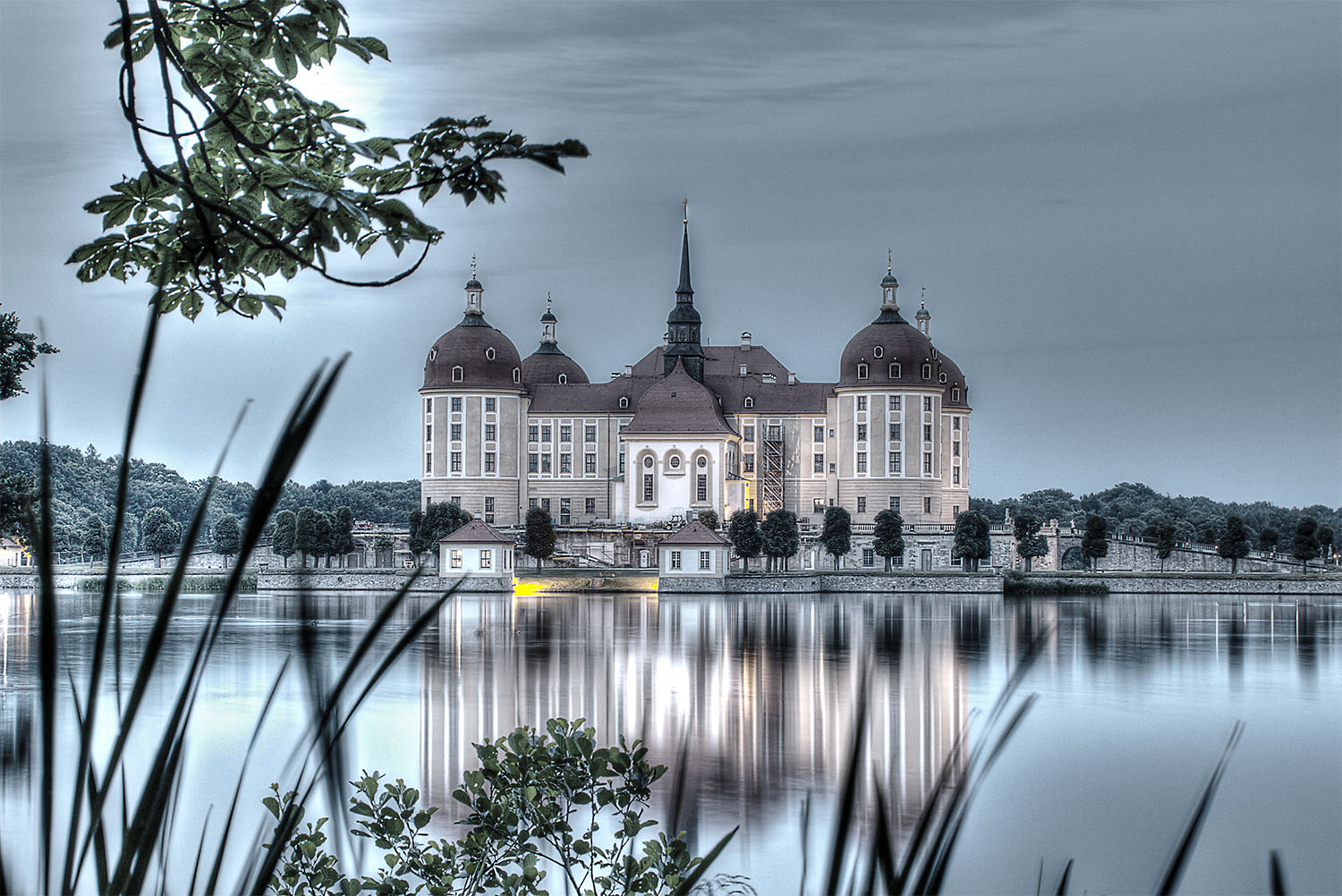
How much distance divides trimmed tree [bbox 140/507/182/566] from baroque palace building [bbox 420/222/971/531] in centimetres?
960

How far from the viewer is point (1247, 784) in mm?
14164

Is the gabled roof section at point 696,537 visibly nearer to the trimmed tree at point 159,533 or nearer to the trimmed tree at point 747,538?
the trimmed tree at point 747,538

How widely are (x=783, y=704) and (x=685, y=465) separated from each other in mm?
34072

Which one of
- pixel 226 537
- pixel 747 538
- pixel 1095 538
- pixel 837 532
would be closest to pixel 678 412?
pixel 837 532

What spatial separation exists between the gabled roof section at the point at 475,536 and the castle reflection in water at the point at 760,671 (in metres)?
2.46

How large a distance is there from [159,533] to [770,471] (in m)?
21.7

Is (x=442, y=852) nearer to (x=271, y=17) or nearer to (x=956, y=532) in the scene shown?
(x=271, y=17)

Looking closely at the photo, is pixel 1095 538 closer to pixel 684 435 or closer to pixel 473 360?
pixel 684 435

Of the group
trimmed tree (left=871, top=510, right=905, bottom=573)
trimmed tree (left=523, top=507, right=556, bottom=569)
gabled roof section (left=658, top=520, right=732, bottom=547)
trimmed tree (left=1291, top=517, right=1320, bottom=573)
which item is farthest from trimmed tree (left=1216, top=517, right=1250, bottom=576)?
trimmed tree (left=523, top=507, right=556, bottom=569)

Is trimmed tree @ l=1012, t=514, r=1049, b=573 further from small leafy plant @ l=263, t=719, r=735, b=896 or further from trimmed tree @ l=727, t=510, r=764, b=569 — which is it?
small leafy plant @ l=263, t=719, r=735, b=896

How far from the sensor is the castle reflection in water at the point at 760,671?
1310 centimetres

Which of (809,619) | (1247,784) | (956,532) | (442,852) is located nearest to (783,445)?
(956,532)

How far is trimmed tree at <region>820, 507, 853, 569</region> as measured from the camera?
49.2 meters

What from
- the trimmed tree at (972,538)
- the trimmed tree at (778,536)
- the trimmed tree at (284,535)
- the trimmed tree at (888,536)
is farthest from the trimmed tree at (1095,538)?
the trimmed tree at (284,535)
